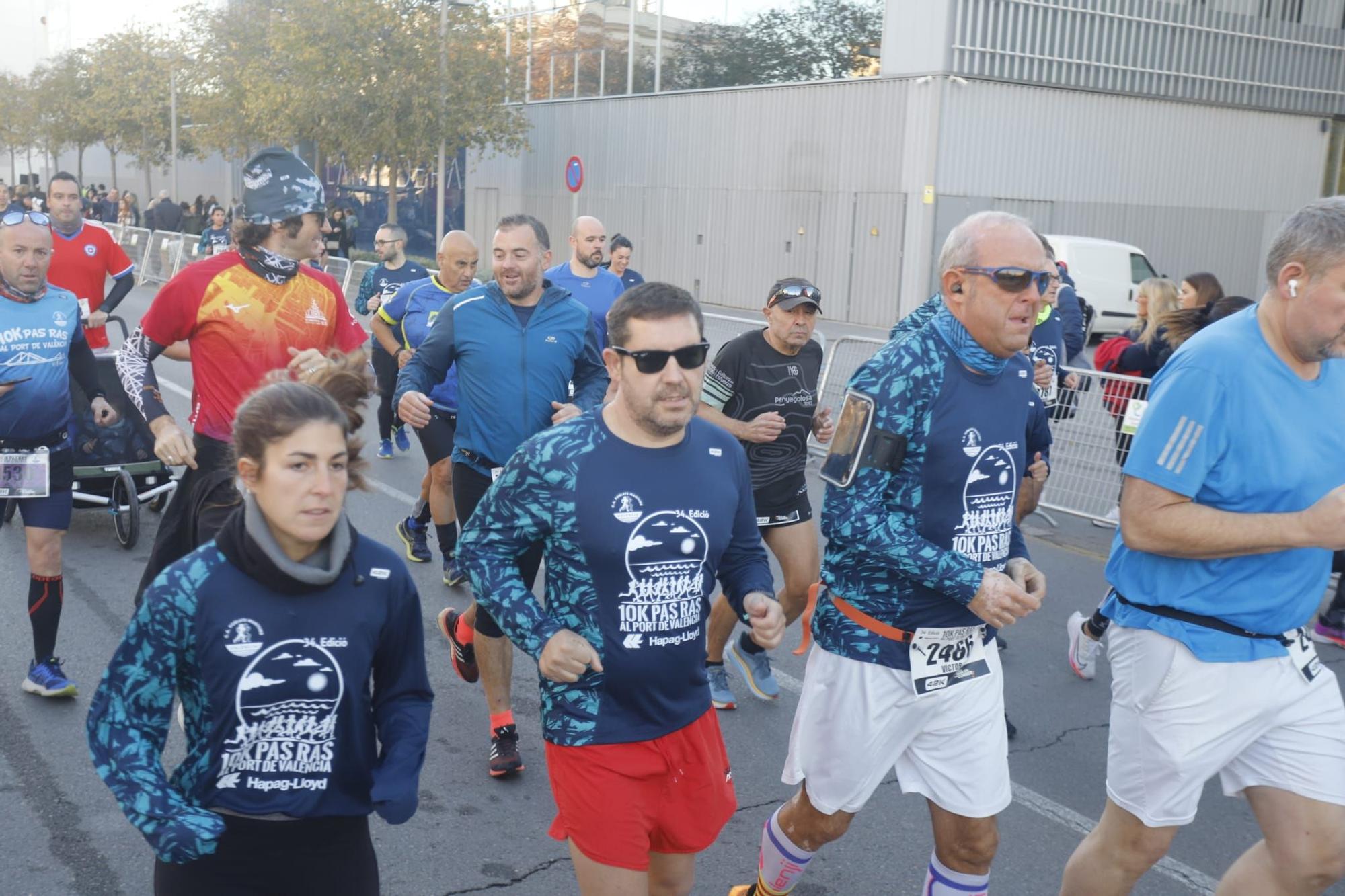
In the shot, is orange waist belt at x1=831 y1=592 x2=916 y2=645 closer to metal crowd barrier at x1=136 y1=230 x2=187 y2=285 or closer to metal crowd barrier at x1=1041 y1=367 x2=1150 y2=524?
metal crowd barrier at x1=1041 y1=367 x2=1150 y2=524

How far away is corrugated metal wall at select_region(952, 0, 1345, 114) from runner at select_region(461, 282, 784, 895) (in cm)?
2499

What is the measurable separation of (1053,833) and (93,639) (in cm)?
463

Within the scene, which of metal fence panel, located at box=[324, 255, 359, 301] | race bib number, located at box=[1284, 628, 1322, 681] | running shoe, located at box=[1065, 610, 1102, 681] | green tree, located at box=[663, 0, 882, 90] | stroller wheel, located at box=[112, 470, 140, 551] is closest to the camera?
race bib number, located at box=[1284, 628, 1322, 681]

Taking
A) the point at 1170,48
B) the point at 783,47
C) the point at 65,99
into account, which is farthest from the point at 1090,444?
the point at 65,99

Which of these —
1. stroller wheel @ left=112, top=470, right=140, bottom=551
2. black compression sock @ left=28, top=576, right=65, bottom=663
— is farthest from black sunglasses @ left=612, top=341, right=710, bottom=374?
stroller wheel @ left=112, top=470, right=140, bottom=551

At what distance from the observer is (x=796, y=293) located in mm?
5773

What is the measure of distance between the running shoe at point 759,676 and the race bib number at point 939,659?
255cm

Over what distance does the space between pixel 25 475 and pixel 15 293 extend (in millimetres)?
783

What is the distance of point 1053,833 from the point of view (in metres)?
4.71

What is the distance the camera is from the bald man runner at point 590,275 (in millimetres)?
8789

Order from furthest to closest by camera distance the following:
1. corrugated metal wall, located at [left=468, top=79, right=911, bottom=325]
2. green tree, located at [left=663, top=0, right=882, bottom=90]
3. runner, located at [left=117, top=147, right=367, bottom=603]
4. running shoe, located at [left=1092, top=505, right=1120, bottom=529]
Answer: green tree, located at [left=663, top=0, right=882, bottom=90] → corrugated metal wall, located at [left=468, top=79, right=911, bottom=325] → running shoe, located at [left=1092, top=505, right=1120, bottom=529] → runner, located at [left=117, top=147, right=367, bottom=603]

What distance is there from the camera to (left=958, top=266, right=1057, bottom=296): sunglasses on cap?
11.0 ft

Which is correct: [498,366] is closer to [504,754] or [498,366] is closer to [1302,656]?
[504,754]

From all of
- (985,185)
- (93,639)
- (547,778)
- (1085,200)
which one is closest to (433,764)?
(547,778)
